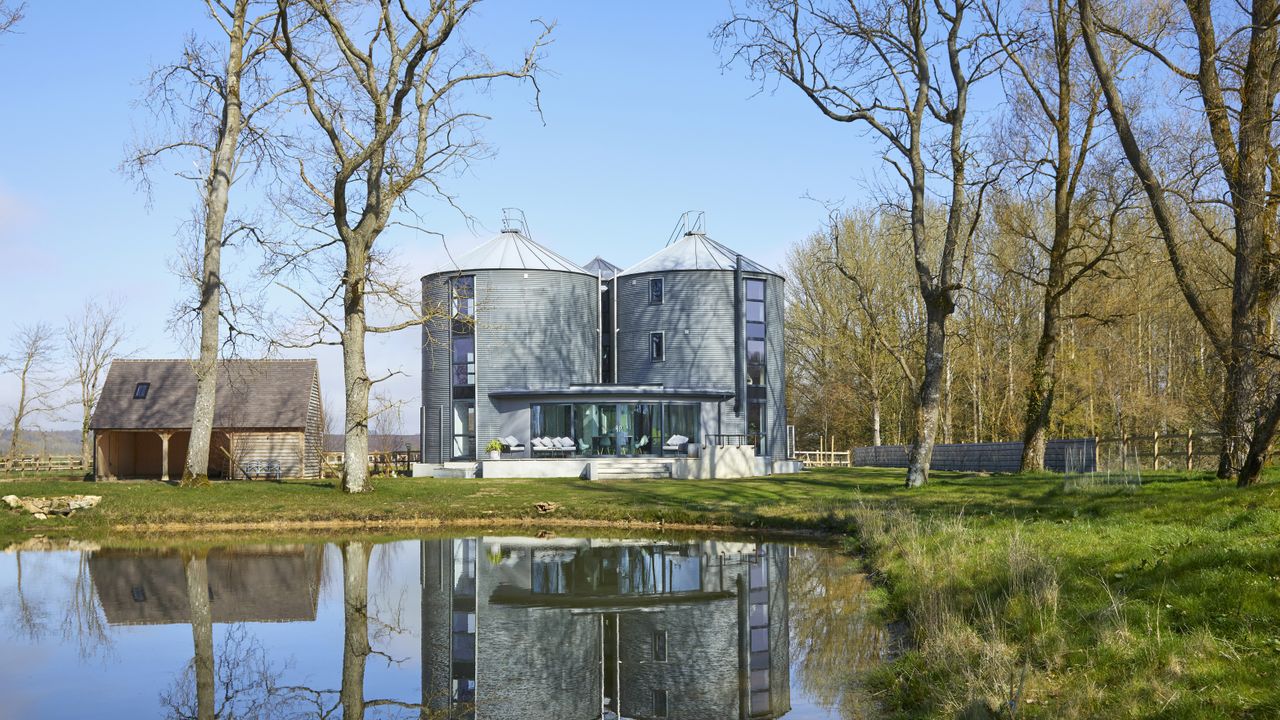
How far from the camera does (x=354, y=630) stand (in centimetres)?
1045

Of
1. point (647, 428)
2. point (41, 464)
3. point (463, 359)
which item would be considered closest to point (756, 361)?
point (647, 428)

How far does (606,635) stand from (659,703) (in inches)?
84.3

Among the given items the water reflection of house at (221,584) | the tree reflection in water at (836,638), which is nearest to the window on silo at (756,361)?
the water reflection of house at (221,584)

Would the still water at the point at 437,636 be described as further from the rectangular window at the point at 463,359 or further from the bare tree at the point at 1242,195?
the rectangular window at the point at 463,359

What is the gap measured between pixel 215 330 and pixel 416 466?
1340cm

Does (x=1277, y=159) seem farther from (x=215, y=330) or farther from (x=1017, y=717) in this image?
(x=215, y=330)

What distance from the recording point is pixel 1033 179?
80.8 ft

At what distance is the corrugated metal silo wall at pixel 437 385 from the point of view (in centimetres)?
3884

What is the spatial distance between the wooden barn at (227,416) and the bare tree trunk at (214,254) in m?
13.6

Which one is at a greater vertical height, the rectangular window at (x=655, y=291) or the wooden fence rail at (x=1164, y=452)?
the rectangular window at (x=655, y=291)

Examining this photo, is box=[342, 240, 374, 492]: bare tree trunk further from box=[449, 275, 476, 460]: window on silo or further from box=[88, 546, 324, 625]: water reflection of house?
box=[449, 275, 476, 460]: window on silo

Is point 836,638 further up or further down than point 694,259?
further down

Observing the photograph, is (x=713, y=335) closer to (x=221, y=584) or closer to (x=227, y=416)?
(x=227, y=416)

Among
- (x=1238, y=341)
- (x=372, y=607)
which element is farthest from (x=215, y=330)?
(x=1238, y=341)
